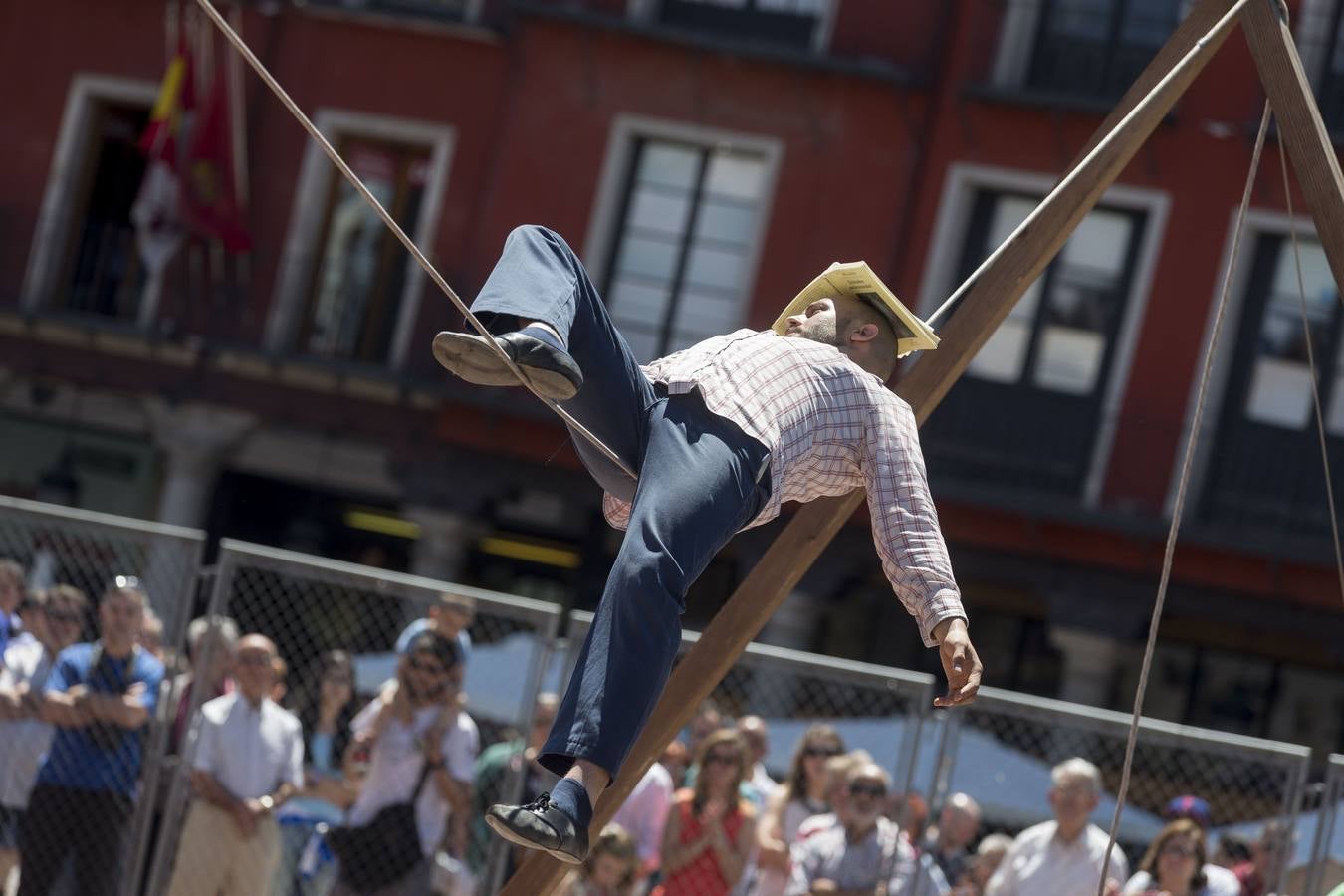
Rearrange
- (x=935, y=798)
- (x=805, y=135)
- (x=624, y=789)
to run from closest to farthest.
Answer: (x=624, y=789)
(x=935, y=798)
(x=805, y=135)

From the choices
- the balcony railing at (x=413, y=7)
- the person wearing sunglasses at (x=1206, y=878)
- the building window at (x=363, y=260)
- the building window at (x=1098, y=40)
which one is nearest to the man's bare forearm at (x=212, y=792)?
the person wearing sunglasses at (x=1206, y=878)

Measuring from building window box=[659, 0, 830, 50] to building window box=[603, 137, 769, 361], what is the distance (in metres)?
0.95

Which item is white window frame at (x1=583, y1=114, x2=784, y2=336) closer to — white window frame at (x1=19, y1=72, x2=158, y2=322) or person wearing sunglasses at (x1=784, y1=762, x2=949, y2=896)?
white window frame at (x1=19, y1=72, x2=158, y2=322)

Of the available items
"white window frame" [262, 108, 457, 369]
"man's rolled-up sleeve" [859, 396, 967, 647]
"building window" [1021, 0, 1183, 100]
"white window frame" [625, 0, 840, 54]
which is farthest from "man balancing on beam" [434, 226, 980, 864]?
"white window frame" [262, 108, 457, 369]

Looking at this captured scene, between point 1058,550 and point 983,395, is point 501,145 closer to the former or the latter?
point 983,395

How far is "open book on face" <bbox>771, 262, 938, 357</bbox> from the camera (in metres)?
4.02

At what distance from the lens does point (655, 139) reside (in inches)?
656

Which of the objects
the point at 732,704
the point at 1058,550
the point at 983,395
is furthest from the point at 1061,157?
the point at 732,704

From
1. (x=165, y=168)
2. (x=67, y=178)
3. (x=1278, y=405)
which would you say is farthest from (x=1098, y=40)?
(x=67, y=178)

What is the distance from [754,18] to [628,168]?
156 centimetres

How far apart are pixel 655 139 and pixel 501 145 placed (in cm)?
130

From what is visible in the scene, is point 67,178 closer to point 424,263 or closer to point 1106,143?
point 1106,143

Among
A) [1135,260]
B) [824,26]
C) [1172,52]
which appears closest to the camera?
[1172,52]

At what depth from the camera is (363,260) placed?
55.5 feet
